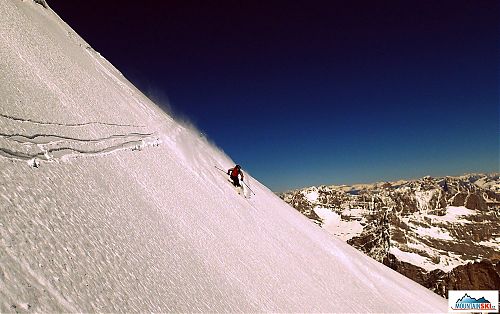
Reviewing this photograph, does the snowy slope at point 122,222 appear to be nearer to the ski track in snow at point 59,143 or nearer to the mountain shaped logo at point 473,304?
the ski track in snow at point 59,143

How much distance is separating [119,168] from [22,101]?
8.13 ft

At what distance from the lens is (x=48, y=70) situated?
10.5m

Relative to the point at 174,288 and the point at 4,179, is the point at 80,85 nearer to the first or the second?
the point at 4,179

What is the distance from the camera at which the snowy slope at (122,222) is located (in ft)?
13.2

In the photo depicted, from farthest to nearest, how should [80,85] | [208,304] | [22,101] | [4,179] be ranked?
[80,85], [22,101], [208,304], [4,179]

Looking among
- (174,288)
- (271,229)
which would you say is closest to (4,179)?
(174,288)
